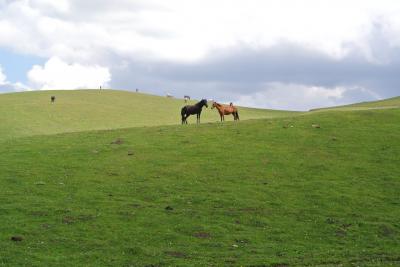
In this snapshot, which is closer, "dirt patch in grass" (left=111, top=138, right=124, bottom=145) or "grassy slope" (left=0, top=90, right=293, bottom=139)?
"dirt patch in grass" (left=111, top=138, right=124, bottom=145)

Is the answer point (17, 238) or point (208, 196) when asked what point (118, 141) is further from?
point (17, 238)

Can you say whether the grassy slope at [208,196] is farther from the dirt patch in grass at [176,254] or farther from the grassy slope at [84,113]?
the grassy slope at [84,113]

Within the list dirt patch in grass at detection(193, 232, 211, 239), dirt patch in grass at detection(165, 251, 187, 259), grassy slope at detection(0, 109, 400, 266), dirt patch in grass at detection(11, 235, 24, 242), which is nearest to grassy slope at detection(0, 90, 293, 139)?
grassy slope at detection(0, 109, 400, 266)

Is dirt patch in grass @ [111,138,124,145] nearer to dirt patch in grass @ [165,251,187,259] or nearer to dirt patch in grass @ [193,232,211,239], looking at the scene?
dirt patch in grass @ [193,232,211,239]

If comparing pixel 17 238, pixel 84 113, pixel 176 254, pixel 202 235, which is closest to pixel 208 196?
pixel 202 235

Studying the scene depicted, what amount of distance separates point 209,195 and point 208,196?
0.54 feet

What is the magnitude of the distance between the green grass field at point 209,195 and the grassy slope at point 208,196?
0.07 meters

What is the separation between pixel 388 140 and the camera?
3700cm

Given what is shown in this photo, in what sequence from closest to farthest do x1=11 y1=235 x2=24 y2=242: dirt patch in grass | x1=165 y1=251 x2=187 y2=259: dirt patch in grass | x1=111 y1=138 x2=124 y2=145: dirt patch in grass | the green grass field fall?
1. x1=165 y1=251 x2=187 y2=259: dirt patch in grass
2. the green grass field
3. x1=11 y1=235 x2=24 y2=242: dirt patch in grass
4. x1=111 y1=138 x2=124 y2=145: dirt patch in grass

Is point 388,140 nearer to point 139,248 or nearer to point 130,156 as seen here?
point 130,156

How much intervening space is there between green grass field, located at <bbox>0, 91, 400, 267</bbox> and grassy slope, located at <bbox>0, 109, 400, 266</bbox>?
0.22ft

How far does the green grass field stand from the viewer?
19109 millimetres

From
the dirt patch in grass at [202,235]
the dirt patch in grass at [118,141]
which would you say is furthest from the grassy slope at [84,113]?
the dirt patch in grass at [202,235]

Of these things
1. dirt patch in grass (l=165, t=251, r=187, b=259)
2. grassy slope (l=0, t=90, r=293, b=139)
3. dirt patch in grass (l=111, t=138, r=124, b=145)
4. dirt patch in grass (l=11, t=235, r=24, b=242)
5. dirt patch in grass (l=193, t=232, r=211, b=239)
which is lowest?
dirt patch in grass (l=165, t=251, r=187, b=259)
